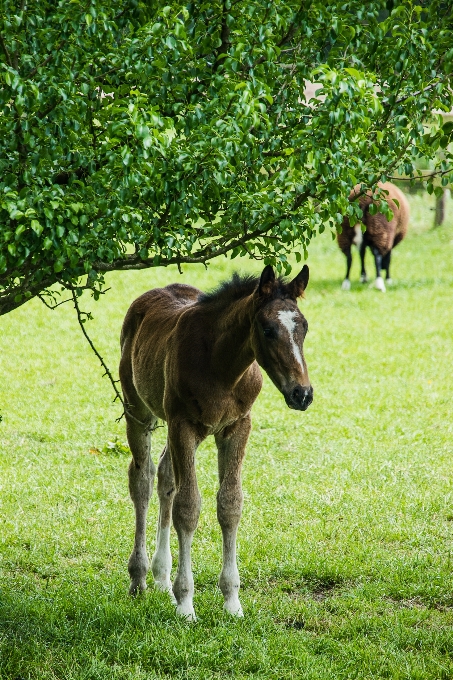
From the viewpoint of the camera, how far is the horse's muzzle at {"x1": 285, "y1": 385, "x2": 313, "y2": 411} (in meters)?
4.71

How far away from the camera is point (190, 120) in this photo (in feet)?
13.7

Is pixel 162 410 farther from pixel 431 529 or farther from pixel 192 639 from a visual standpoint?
pixel 431 529

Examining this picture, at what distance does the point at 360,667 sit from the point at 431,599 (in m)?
1.20

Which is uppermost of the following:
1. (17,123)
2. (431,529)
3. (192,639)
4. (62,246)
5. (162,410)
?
(17,123)

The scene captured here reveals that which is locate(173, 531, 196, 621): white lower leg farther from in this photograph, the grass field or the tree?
the tree

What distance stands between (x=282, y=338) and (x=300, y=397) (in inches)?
14.8

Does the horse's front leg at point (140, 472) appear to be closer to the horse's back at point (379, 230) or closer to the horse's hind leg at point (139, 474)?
the horse's hind leg at point (139, 474)

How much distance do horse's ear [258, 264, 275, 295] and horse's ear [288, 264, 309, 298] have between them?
137 mm

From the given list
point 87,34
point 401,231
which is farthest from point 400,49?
point 401,231

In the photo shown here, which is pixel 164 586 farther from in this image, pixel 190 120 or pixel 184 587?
pixel 190 120

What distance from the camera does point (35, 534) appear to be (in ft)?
23.0

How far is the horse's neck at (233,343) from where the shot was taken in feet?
17.4

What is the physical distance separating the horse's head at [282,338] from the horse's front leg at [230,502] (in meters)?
0.81

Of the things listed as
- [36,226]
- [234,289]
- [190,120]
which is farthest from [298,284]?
[36,226]
